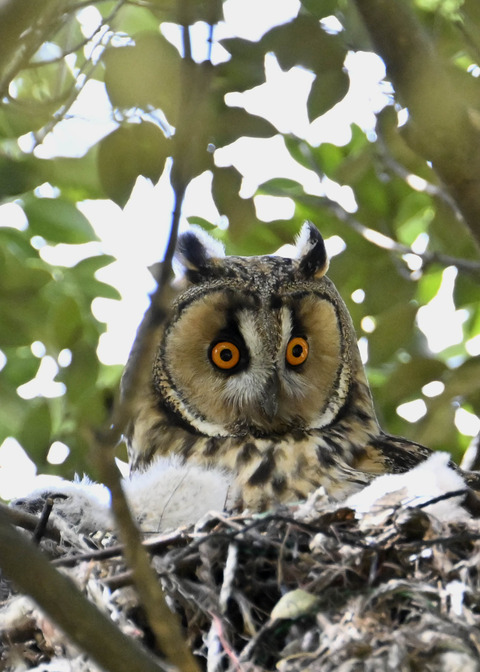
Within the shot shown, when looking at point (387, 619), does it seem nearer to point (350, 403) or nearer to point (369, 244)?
point (350, 403)

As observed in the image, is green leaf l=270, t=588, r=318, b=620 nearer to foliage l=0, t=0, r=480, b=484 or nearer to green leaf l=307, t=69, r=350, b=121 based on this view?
foliage l=0, t=0, r=480, b=484

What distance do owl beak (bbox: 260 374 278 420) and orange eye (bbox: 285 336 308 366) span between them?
0.36 feet

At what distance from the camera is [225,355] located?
268 centimetres

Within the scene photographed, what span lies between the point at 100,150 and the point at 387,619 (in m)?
1.21

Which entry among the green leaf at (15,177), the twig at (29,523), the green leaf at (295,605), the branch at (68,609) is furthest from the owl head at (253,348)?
the branch at (68,609)

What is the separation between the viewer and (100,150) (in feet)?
6.93

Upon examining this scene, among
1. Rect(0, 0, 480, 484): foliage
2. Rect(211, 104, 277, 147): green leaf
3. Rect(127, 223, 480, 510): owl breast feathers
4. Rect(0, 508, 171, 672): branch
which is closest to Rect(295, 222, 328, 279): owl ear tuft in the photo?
Rect(127, 223, 480, 510): owl breast feathers

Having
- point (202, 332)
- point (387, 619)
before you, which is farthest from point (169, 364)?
point (387, 619)

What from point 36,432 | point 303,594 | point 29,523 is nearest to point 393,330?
point 36,432

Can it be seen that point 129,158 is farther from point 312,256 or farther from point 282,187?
point 282,187

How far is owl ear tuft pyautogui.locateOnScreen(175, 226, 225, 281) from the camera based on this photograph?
2830 mm

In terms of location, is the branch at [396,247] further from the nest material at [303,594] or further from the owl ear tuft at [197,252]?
the nest material at [303,594]

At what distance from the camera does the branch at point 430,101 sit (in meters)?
2.11

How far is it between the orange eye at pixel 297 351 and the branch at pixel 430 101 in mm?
653
